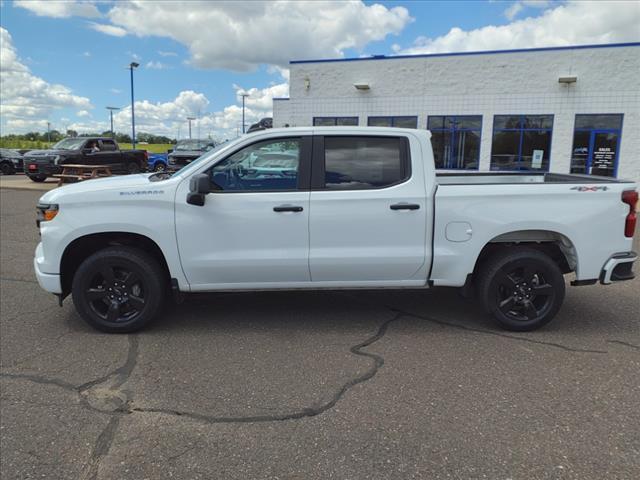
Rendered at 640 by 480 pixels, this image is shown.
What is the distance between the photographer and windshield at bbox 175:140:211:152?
25.5 metres

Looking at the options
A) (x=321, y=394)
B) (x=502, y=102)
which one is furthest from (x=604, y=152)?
(x=321, y=394)

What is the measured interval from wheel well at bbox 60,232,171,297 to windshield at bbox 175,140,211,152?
21486mm

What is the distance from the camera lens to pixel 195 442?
9.72 feet

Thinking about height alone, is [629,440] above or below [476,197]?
below

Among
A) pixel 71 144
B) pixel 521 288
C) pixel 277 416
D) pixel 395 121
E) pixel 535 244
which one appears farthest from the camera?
pixel 395 121

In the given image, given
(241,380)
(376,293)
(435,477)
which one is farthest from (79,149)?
(435,477)

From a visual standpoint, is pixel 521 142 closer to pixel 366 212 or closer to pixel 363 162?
pixel 363 162

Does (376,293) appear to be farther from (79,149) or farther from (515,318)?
(79,149)

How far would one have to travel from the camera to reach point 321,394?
3523mm

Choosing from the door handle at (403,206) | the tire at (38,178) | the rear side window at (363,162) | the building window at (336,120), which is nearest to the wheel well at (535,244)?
A: the door handle at (403,206)

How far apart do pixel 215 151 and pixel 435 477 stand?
321 centimetres

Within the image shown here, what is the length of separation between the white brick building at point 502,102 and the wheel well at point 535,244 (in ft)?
57.7

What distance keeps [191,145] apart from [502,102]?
589 inches

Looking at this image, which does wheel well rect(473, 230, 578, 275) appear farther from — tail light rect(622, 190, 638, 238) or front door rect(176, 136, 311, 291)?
front door rect(176, 136, 311, 291)
